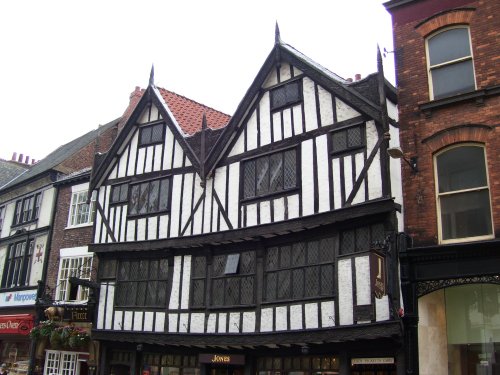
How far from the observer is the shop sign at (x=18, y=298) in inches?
939

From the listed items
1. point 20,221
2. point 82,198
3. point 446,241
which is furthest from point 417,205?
point 20,221

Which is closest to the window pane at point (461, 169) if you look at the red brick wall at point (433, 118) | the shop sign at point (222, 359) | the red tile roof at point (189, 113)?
the red brick wall at point (433, 118)

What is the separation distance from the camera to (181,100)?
69.8 ft

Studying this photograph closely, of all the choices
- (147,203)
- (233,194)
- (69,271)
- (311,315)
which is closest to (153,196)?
(147,203)

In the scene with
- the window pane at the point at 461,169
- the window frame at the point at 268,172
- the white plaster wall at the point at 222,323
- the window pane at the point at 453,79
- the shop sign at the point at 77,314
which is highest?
the window pane at the point at 453,79

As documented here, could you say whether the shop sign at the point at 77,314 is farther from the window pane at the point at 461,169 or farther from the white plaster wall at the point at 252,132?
the window pane at the point at 461,169

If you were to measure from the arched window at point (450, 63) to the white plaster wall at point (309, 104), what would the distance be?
10.7 feet

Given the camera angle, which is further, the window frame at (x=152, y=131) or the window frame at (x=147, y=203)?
the window frame at (x=152, y=131)

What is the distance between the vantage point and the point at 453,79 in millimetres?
12719

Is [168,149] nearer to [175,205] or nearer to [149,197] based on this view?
[149,197]

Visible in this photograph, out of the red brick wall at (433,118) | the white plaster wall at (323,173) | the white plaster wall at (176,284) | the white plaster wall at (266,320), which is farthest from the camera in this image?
the white plaster wall at (176,284)

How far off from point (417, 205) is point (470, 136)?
1.87 m

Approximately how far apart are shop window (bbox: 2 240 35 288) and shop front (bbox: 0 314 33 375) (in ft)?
6.09

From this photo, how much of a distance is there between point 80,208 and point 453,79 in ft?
52.6
